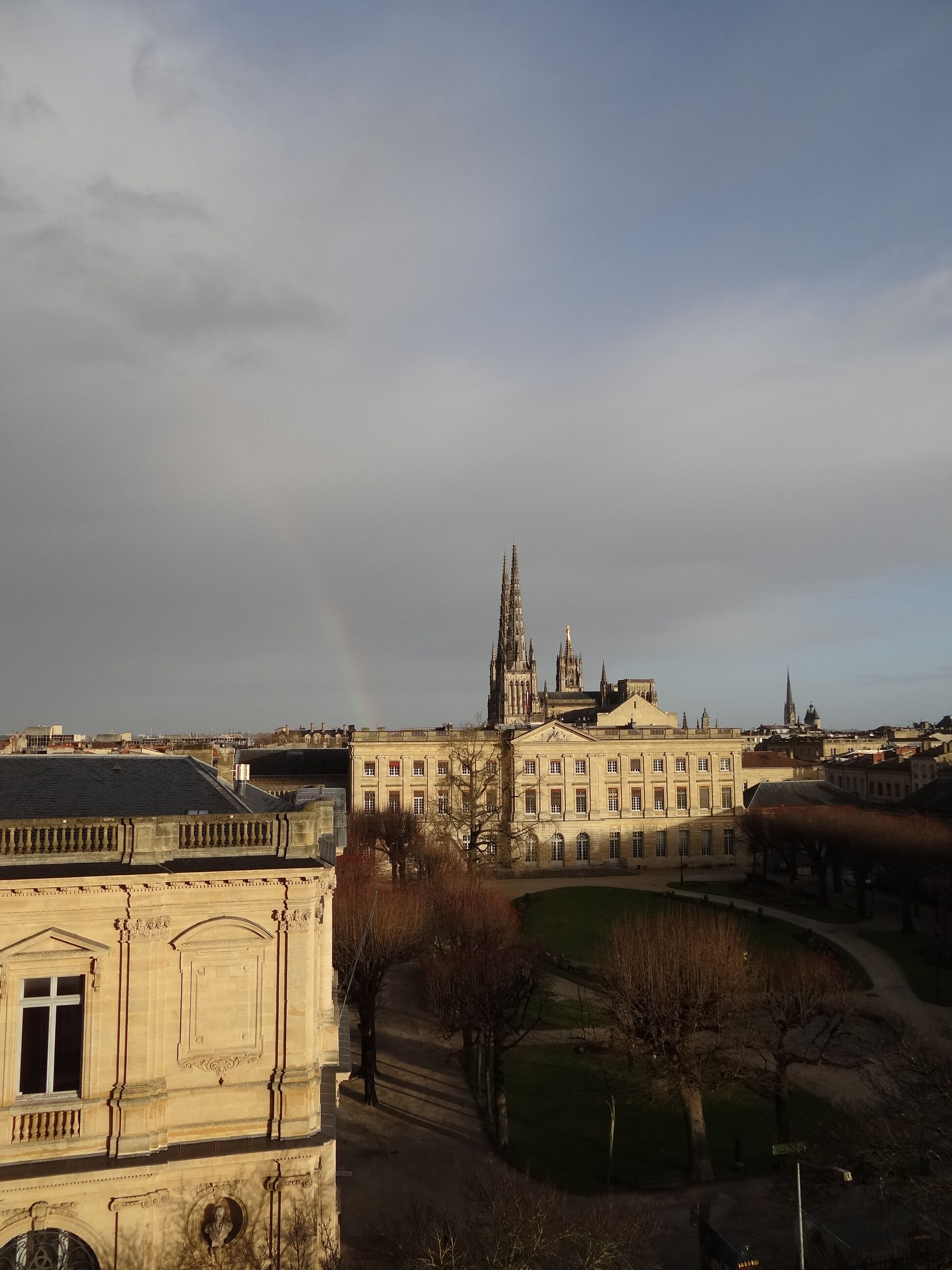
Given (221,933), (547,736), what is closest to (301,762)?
(547,736)

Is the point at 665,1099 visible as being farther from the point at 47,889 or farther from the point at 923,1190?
the point at 47,889

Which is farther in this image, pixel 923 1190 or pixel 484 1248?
pixel 923 1190

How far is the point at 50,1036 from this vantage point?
42.3 ft

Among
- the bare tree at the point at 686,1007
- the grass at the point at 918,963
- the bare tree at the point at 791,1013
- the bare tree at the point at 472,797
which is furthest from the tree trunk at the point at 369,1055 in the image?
the bare tree at the point at 472,797

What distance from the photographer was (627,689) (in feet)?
341

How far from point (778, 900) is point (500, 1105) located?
1403 inches

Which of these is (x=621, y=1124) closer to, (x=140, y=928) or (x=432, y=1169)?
(x=432, y=1169)

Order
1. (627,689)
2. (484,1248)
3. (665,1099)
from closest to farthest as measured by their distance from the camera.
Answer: (484,1248) → (665,1099) → (627,689)

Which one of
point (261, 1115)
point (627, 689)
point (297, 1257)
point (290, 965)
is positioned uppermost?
point (627, 689)

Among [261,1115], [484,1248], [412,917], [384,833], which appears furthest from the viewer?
[384,833]

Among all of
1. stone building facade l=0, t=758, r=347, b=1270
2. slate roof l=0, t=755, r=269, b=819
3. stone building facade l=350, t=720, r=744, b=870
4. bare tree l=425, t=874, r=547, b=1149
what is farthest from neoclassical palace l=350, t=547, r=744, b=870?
stone building facade l=0, t=758, r=347, b=1270

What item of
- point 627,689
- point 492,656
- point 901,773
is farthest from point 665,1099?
point 492,656

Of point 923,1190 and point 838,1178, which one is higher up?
point 923,1190

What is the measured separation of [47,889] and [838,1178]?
15238 mm
